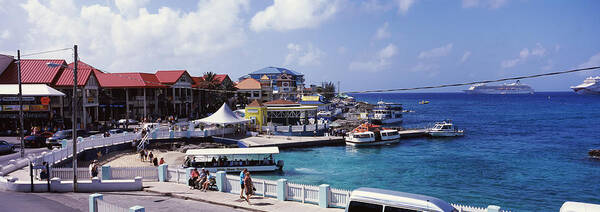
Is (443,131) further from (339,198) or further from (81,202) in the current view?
(81,202)

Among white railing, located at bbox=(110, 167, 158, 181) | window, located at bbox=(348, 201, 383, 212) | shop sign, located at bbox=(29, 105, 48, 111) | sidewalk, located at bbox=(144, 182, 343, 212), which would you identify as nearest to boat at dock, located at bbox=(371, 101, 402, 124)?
shop sign, located at bbox=(29, 105, 48, 111)

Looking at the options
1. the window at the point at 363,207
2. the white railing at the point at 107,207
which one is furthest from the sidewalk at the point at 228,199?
the white railing at the point at 107,207

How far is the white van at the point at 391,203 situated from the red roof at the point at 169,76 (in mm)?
59682

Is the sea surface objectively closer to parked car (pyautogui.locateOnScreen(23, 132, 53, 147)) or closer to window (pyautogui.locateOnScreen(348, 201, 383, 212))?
window (pyautogui.locateOnScreen(348, 201, 383, 212))

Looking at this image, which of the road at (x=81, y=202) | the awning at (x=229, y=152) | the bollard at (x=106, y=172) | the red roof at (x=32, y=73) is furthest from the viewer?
the red roof at (x=32, y=73)

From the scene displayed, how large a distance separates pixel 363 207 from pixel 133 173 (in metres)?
13.8

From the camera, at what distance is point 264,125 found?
5362 cm

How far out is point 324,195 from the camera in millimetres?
15992

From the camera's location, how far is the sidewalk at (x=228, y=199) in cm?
1619

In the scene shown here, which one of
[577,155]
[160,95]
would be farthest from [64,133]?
[577,155]

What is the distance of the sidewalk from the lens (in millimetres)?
16192

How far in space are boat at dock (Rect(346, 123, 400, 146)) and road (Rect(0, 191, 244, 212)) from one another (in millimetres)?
37302

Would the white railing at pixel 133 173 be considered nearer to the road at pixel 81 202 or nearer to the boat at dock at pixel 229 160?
the road at pixel 81 202

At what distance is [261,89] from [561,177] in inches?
2545
